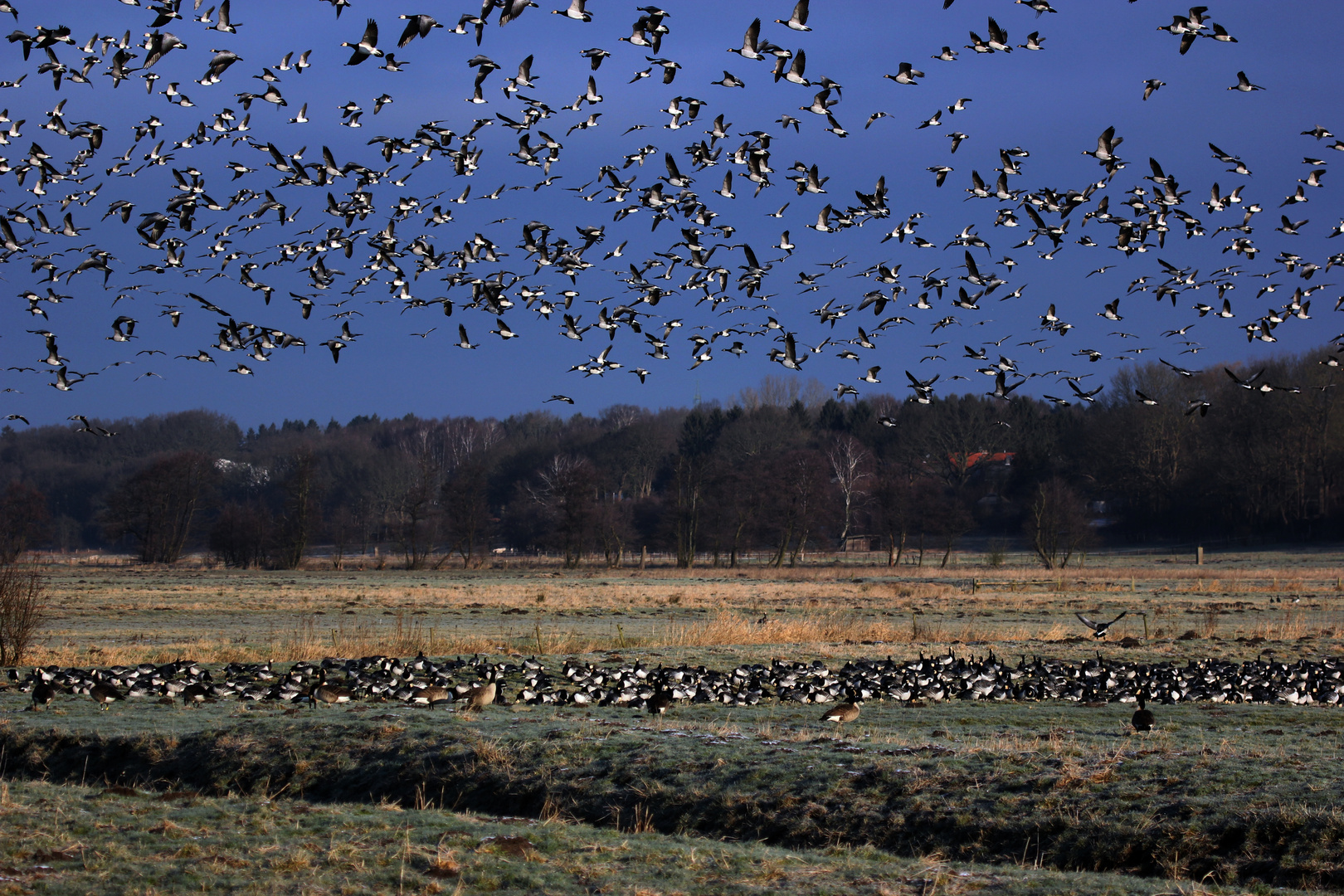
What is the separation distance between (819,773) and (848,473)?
3552 inches

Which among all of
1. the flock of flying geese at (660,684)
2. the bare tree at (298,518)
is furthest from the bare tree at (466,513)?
the flock of flying geese at (660,684)

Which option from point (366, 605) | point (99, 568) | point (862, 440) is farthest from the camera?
point (862, 440)

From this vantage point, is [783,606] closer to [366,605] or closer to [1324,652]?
[366,605]

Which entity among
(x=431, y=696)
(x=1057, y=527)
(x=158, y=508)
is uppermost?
(x=1057, y=527)

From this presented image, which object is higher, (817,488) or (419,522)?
(817,488)

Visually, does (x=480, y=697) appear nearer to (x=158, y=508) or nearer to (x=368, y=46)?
(x=368, y=46)

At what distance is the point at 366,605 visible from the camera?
1603 inches

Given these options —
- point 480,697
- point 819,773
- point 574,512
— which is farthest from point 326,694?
point 574,512

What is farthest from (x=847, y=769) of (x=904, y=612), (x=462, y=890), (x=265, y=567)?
(x=265, y=567)

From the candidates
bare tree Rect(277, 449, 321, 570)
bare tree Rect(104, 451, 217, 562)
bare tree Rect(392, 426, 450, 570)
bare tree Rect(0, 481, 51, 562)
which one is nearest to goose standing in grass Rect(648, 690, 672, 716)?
bare tree Rect(392, 426, 450, 570)

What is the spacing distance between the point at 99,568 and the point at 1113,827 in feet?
273

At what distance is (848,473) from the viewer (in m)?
99.2

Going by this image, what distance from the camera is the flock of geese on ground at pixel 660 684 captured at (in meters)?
15.4

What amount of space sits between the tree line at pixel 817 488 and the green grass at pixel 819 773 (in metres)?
54.8
